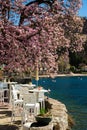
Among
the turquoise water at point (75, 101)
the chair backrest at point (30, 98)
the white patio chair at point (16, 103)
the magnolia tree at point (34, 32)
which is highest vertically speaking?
the magnolia tree at point (34, 32)

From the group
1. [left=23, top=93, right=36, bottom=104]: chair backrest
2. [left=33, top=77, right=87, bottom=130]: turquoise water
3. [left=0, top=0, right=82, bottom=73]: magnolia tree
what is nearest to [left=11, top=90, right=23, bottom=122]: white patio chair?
[left=23, top=93, right=36, bottom=104]: chair backrest

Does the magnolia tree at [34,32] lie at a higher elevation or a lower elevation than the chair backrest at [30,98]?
higher

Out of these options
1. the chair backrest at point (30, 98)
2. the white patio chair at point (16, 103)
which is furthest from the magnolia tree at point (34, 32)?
the white patio chair at point (16, 103)

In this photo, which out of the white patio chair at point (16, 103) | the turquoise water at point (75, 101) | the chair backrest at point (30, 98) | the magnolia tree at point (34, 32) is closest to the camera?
the magnolia tree at point (34, 32)

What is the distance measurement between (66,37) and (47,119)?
105 inches

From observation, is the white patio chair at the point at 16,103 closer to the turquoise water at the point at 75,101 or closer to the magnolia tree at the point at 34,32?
the magnolia tree at the point at 34,32

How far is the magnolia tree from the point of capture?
1227cm

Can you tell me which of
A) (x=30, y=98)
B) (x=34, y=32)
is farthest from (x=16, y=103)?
(x=34, y=32)

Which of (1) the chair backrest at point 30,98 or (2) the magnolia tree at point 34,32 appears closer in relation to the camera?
(2) the magnolia tree at point 34,32

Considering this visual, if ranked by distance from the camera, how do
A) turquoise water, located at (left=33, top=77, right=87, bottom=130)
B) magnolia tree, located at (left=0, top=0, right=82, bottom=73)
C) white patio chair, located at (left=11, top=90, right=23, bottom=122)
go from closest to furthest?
magnolia tree, located at (left=0, top=0, right=82, bottom=73) → white patio chair, located at (left=11, top=90, right=23, bottom=122) → turquoise water, located at (left=33, top=77, right=87, bottom=130)

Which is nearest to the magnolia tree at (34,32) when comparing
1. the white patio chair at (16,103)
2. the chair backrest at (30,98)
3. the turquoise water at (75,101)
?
the chair backrest at (30,98)

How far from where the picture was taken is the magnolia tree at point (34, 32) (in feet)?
40.3

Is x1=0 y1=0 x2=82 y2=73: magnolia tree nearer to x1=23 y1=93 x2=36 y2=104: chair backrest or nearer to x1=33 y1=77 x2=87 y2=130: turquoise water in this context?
x1=23 y1=93 x2=36 y2=104: chair backrest

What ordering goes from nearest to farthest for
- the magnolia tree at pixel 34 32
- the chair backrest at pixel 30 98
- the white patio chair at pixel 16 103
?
the magnolia tree at pixel 34 32 → the chair backrest at pixel 30 98 → the white patio chair at pixel 16 103
